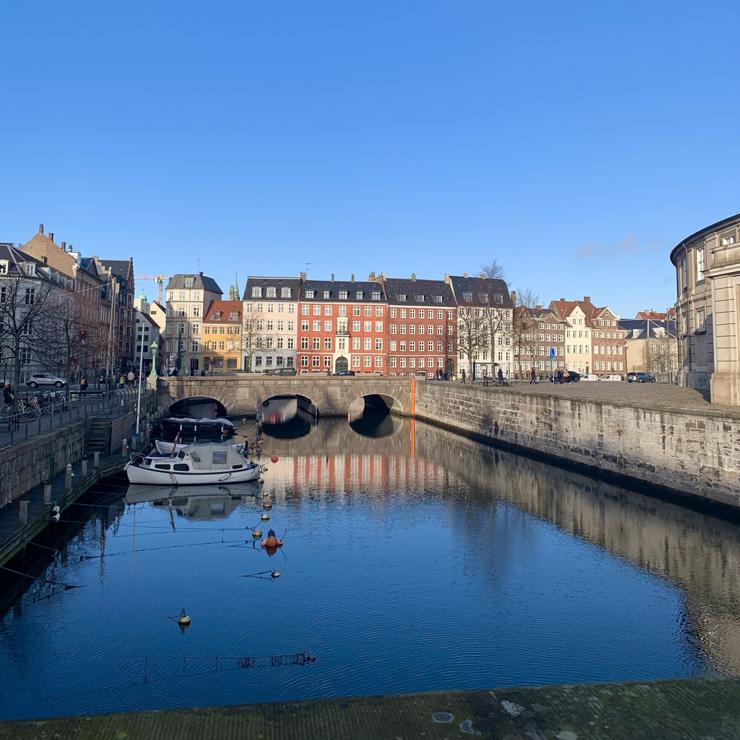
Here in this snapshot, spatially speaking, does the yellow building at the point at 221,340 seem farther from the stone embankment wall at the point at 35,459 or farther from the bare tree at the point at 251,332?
the stone embankment wall at the point at 35,459

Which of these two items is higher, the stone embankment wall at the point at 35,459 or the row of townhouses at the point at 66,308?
the row of townhouses at the point at 66,308

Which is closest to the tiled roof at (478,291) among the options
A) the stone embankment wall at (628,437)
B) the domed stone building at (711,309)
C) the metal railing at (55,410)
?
the domed stone building at (711,309)

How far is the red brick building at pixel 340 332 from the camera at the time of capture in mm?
100688

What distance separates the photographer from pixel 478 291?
110 metres

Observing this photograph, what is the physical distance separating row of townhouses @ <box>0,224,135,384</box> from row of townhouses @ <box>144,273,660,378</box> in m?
9.40

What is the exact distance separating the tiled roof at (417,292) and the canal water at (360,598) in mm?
73410

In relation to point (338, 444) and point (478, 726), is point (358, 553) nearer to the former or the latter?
point (478, 726)

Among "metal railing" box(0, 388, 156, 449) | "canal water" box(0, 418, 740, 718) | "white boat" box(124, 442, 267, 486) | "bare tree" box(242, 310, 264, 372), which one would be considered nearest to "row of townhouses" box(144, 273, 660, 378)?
"bare tree" box(242, 310, 264, 372)

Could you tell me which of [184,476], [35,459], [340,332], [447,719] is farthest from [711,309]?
[340,332]

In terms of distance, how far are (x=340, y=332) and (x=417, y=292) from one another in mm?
16444

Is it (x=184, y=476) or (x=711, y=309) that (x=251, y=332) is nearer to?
(x=184, y=476)

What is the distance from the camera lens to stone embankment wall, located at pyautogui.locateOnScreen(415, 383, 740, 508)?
87.5 ft

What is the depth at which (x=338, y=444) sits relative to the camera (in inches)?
2167

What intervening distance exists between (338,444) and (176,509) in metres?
24.5
